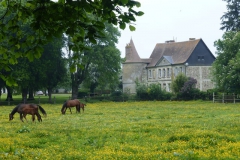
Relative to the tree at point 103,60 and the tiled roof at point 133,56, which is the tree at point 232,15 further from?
the tiled roof at point 133,56

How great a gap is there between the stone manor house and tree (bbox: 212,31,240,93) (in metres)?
20.8

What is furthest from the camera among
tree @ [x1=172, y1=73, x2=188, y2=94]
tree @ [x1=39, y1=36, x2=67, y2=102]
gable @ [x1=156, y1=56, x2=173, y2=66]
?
gable @ [x1=156, y1=56, x2=173, y2=66]

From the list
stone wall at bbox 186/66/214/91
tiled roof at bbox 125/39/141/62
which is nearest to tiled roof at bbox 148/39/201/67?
stone wall at bbox 186/66/214/91

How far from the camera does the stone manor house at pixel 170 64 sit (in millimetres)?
75812

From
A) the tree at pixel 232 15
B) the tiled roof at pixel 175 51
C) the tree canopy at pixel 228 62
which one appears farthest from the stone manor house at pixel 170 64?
the tree canopy at pixel 228 62

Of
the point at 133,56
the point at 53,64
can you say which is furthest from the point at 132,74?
the point at 53,64

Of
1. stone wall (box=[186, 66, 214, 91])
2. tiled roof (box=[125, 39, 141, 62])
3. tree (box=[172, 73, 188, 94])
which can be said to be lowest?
tree (box=[172, 73, 188, 94])

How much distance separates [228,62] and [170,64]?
25982mm

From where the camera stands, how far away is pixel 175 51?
8025 centimetres

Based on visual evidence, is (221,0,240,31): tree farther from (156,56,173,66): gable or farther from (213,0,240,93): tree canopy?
(156,56,173,66): gable

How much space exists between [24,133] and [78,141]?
383 centimetres

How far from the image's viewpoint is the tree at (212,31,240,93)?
48625 millimetres

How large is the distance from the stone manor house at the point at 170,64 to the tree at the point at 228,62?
68.1 ft

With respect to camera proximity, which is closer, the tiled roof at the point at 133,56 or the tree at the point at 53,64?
the tree at the point at 53,64
